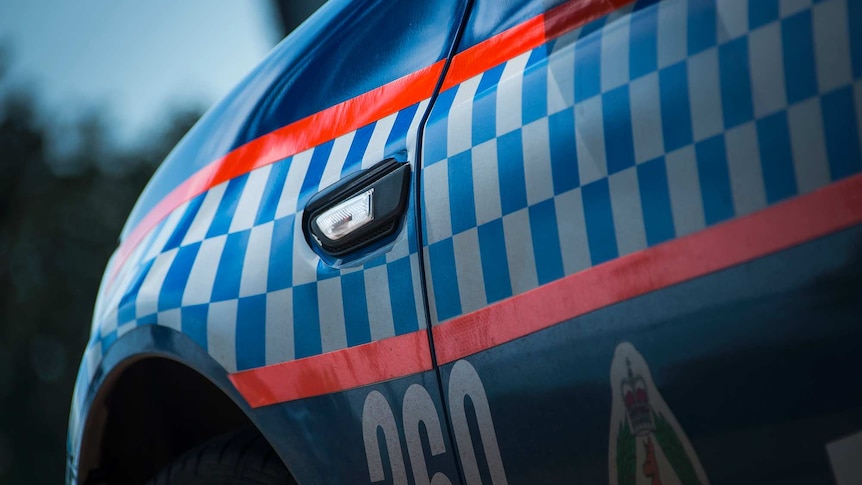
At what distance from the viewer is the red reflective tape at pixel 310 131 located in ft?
4.60

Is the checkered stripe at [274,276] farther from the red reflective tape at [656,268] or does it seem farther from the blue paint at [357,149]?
the red reflective tape at [656,268]

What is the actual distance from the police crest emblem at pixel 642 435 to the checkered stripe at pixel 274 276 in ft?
1.06

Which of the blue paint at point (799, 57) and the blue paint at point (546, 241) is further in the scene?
the blue paint at point (546, 241)

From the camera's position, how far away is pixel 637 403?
108 cm

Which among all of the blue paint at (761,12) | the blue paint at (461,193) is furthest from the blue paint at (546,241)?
the blue paint at (761,12)

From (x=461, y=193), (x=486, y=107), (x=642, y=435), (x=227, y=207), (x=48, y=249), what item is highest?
(x=48, y=249)

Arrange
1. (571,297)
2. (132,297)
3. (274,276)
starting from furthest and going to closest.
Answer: (132,297) < (274,276) < (571,297)

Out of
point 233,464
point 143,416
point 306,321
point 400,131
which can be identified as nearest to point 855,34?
point 400,131

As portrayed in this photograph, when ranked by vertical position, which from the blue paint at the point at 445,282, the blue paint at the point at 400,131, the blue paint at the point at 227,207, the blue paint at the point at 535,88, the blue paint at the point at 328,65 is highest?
the blue paint at the point at 328,65

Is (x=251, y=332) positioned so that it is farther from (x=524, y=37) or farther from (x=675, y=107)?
(x=675, y=107)

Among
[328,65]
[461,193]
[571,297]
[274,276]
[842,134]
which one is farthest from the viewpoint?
[328,65]

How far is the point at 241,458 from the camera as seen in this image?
1621mm

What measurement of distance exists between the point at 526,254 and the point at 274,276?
0.48 metres

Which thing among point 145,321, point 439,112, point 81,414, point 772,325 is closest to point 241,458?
point 145,321
